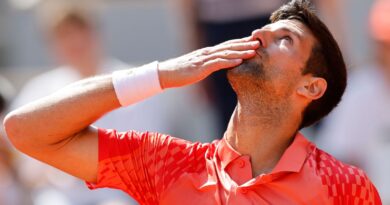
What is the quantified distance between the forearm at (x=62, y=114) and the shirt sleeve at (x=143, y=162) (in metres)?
0.14

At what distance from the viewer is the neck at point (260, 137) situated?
491cm

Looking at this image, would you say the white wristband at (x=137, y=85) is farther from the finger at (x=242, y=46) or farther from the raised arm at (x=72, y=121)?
the finger at (x=242, y=46)

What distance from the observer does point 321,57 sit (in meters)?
4.91

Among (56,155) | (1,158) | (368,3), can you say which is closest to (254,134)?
(56,155)

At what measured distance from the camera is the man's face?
4809 mm

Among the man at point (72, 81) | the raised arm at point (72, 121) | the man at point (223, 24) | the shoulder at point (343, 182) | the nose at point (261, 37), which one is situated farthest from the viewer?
the man at point (223, 24)

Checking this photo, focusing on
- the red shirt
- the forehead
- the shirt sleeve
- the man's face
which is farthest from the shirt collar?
the forehead

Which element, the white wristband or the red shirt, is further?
the white wristband

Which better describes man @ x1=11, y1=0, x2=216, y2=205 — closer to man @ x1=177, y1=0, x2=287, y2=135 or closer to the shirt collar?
man @ x1=177, y1=0, x2=287, y2=135

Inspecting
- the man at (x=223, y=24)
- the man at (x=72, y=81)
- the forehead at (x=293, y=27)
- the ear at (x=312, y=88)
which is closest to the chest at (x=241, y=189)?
the ear at (x=312, y=88)

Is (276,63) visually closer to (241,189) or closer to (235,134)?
(235,134)

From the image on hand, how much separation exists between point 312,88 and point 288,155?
0.32 metres

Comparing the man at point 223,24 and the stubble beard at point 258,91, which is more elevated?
the stubble beard at point 258,91

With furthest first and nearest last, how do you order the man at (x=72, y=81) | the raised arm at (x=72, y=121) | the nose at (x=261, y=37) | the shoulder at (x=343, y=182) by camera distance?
the man at (x=72, y=81)
the raised arm at (x=72, y=121)
the nose at (x=261, y=37)
the shoulder at (x=343, y=182)
